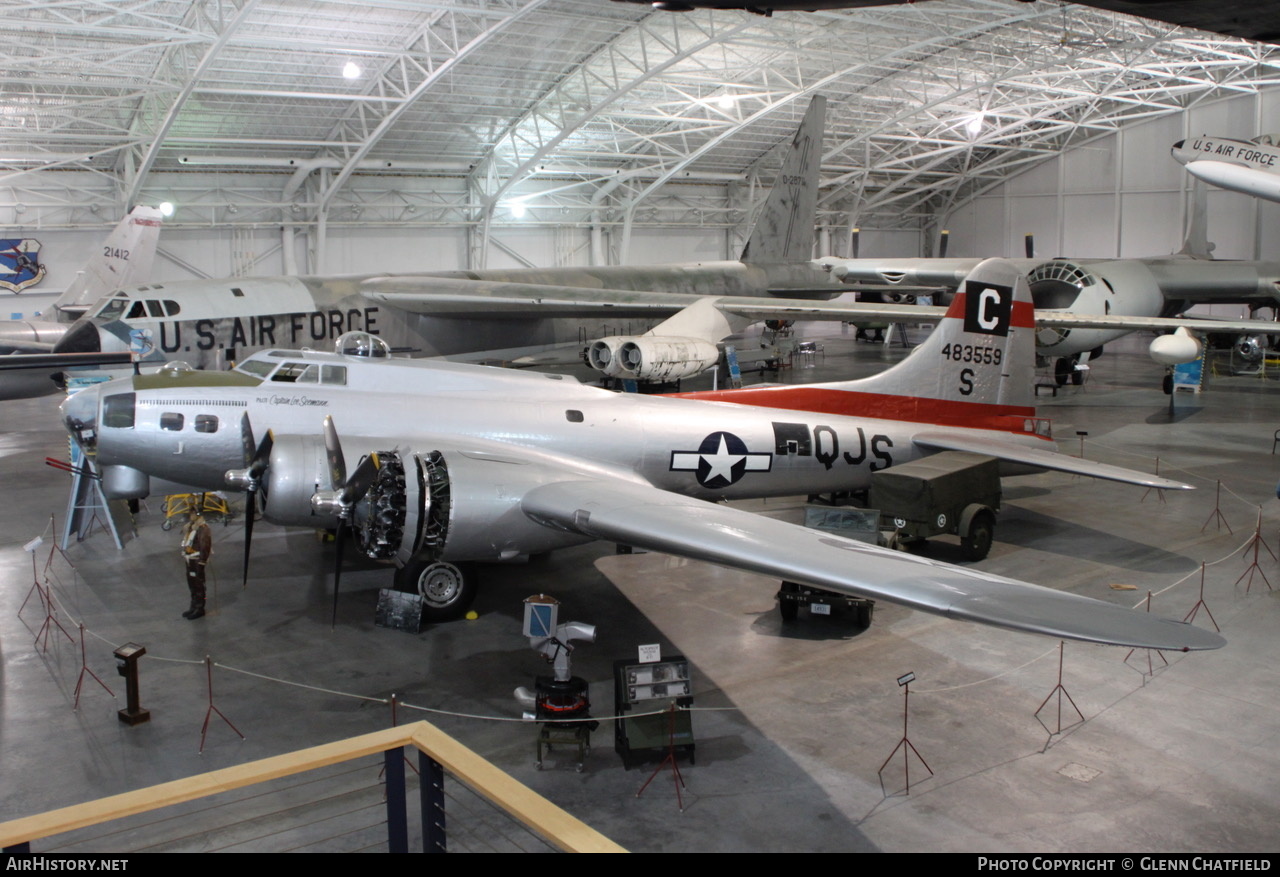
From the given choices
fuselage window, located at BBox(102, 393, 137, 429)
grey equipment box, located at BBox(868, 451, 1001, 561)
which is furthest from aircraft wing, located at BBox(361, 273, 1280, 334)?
fuselage window, located at BBox(102, 393, 137, 429)

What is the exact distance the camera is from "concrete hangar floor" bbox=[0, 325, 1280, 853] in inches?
279

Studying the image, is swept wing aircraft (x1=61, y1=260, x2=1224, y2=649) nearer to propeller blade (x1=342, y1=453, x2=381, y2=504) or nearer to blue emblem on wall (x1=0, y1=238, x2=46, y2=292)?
propeller blade (x1=342, y1=453, x2=381, y2=504)

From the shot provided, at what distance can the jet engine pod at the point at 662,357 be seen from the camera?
24469mm

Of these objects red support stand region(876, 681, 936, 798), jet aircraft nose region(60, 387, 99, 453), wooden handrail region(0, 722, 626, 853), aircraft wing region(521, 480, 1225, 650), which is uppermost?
jet aircraft nose region(60, 387, 99, 453)

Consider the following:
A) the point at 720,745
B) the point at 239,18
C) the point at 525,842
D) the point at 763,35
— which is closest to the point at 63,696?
the point at 525,842

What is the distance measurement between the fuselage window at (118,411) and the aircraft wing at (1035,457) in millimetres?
10760

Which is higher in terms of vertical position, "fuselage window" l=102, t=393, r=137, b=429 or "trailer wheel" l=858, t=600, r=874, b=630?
"fuselage window" l=102, t=393, r=137, b=429

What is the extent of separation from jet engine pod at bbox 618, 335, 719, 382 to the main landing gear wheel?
537 inches

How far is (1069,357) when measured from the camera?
30281 millimetres

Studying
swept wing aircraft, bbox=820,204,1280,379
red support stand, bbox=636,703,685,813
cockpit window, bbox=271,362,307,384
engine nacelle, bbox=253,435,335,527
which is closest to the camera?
red support stand, bbox=636,703,685,813

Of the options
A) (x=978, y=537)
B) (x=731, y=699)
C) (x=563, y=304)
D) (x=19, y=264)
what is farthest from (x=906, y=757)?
(x=19, y=264)

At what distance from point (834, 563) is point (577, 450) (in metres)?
5.44

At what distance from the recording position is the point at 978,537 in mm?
13367

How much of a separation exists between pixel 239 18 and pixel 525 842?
26693mm
